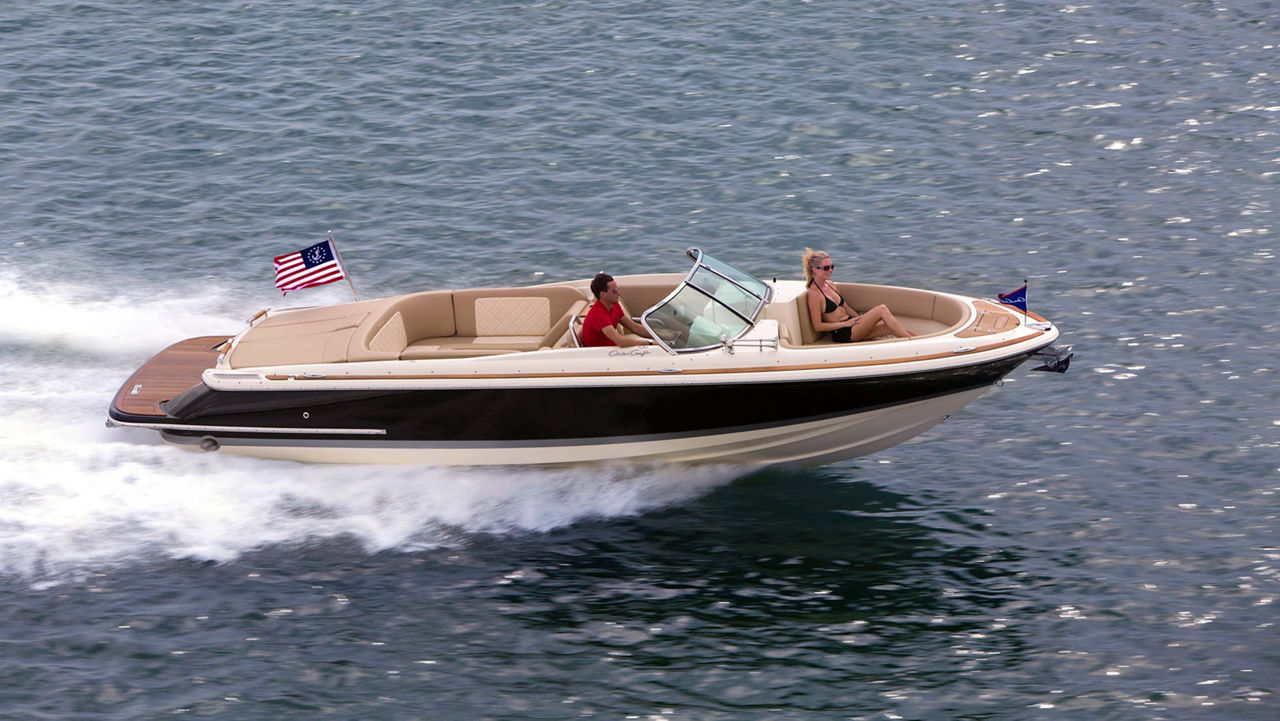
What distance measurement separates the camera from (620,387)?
1315 centimetres

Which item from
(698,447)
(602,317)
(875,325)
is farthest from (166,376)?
(875,325)

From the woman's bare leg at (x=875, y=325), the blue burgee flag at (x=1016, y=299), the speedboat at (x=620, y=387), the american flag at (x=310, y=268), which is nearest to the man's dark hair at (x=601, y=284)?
the speedboat at (x=620, y=387)

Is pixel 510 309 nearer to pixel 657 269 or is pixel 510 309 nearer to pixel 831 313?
pixel 831 313

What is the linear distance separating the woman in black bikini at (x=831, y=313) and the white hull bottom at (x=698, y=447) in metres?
0.95

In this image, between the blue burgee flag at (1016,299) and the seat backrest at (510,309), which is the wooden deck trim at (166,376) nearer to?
the seat backrest at (510,309)

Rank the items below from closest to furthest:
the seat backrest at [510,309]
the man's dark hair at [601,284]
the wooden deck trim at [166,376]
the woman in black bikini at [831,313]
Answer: the man's dark hair at [601,284], the woman in black bikini at [831,313], the wooden deck trim at [166,376], the seat backrest at [510,309]

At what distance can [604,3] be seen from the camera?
28.8 meters

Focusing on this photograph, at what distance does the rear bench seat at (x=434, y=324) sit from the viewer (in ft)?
46.1

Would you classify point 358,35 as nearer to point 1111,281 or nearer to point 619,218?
point 619,218

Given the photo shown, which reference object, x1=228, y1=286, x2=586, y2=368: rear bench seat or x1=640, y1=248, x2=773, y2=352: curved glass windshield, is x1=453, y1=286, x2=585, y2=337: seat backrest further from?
x1=640, y1=248, x2=773, y2=352: curved glass windshield

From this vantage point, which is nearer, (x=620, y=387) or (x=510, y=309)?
(x=620, y=387)

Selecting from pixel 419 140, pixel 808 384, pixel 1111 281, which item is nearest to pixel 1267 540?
pixel 808 384

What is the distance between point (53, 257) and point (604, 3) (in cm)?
1290

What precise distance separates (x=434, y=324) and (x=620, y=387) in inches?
102
